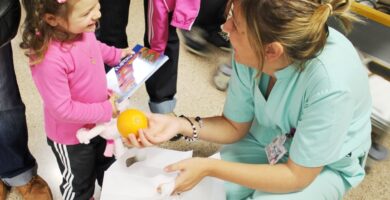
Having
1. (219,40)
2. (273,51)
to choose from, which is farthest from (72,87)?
(219,40)

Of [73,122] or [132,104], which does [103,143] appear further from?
[132,104]

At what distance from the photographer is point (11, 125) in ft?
3.76

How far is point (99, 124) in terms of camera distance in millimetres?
1029

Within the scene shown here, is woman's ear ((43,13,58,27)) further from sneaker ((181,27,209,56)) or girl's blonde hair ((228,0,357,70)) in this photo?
sneaker ((181,27,209,56))

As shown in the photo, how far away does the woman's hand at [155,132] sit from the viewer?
3.10ft

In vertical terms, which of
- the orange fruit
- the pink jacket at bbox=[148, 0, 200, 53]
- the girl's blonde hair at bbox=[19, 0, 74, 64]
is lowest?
the orange fruit

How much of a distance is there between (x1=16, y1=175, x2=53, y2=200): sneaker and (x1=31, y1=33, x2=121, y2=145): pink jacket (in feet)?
1.12

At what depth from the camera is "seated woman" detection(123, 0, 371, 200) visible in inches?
31.7

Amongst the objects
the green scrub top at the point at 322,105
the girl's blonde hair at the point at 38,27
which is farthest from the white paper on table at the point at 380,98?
the girl's blonde hair at the point at 38,27

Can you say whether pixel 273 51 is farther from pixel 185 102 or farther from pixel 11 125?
pixel 185 102

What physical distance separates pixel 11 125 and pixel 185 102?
0.78 meters

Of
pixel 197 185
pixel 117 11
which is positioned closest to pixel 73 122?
pixel 197 185

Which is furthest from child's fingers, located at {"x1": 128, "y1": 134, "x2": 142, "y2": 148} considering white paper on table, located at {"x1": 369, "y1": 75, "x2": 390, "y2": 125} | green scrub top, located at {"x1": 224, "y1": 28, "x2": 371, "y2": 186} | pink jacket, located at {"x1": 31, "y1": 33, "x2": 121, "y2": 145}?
white paper on table, located at {"x1": 369, "y1": 75, "x2": 390, "y2": 125}

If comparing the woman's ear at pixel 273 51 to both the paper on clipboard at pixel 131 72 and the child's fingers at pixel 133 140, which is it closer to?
the child's fingers at pixel 133 140
